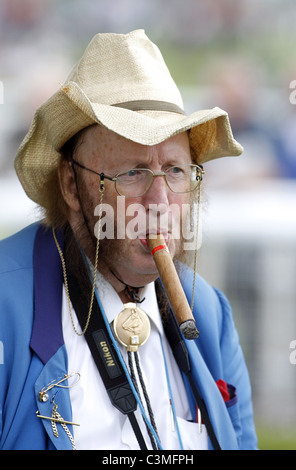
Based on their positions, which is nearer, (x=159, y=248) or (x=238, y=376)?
(x=159, y=248)

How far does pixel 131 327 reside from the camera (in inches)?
82.1

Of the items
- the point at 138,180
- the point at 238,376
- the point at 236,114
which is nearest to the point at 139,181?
the point at 138,180

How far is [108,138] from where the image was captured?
2.00 metres

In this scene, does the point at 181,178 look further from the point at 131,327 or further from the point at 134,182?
the point at 131,327

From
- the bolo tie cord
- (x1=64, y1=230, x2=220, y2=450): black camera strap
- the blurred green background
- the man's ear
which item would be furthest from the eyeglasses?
the blurred green background

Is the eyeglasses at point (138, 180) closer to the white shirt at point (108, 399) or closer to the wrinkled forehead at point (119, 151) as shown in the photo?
the wrinkled forehead at point (119, 151)

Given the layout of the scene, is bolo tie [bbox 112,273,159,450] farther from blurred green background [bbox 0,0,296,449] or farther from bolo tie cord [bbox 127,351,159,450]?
blurred green background [bbox 0,0,296,449]

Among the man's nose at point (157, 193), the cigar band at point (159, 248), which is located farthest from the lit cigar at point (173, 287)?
the man's nose at point (157, 193)

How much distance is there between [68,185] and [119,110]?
1.23 ft

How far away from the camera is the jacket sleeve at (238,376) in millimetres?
2398

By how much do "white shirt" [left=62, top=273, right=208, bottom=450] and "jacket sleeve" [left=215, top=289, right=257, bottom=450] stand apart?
284 mm

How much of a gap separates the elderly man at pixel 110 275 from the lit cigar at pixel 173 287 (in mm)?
11
